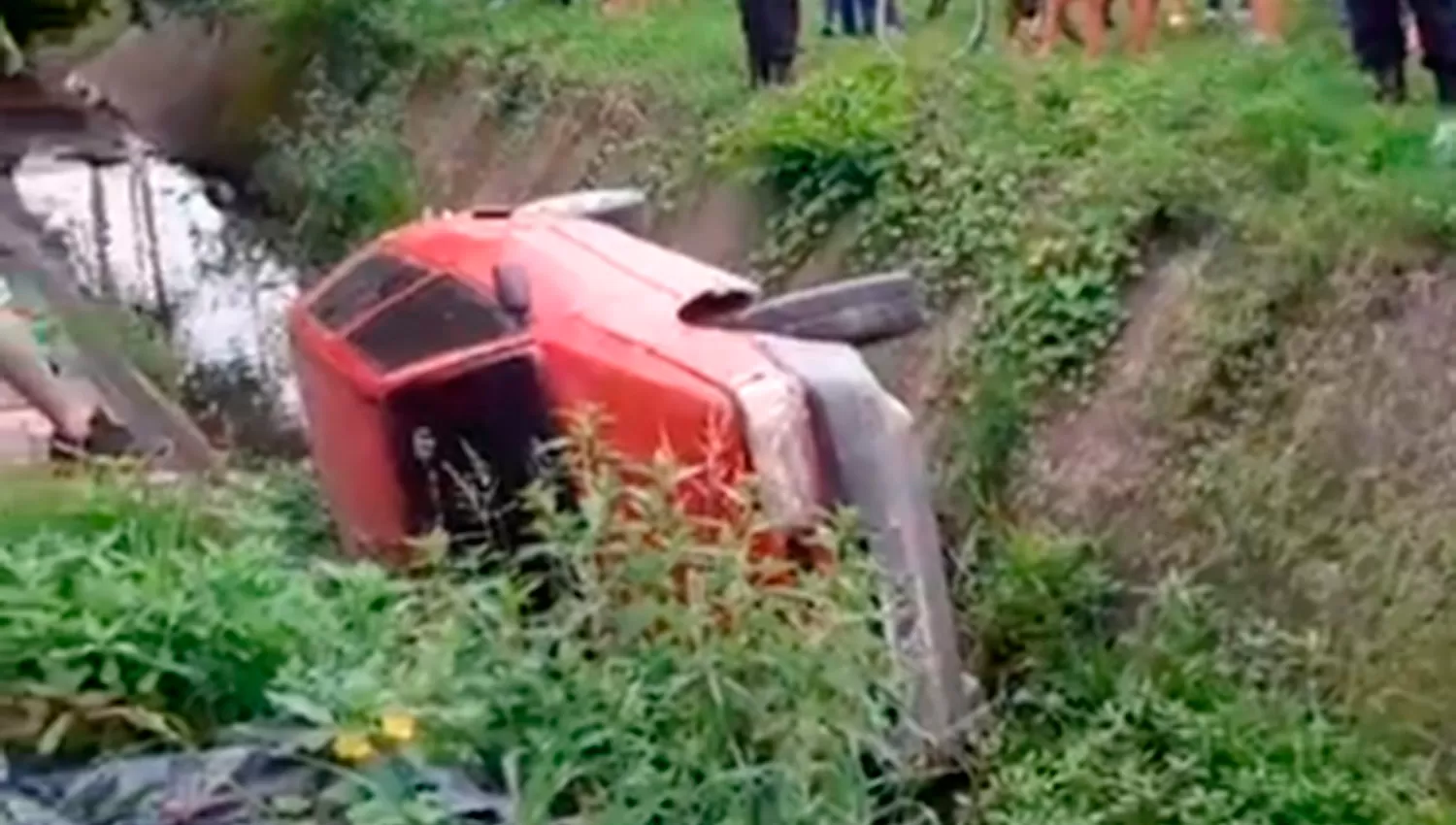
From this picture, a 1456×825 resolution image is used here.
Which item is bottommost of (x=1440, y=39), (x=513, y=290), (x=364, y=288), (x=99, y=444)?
(x=99, y=444)

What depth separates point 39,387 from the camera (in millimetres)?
9594

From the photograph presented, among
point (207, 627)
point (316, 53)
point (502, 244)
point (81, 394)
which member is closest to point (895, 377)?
point (502, 244)

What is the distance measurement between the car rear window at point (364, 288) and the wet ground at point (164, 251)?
7.79ft

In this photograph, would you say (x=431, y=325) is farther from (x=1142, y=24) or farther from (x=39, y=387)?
(x=1142, y=24)

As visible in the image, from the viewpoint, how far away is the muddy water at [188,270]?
12719 millimetres

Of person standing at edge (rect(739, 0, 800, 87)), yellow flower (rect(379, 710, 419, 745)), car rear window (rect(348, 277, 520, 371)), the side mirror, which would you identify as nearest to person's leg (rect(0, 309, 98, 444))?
car rear window (rect(348, 277, 520, 371))

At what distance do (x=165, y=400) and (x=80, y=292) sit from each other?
275 cm

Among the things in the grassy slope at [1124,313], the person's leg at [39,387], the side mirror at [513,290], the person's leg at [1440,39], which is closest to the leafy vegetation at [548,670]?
the grassy slope at [1124,313]

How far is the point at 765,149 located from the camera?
11359mm

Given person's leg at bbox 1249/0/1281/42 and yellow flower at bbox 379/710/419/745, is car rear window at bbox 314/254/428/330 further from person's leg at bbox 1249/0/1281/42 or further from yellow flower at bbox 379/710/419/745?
yellow flower at bbox 379/710/419/745

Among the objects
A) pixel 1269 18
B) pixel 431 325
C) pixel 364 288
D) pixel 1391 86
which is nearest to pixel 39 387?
pixel 364 288

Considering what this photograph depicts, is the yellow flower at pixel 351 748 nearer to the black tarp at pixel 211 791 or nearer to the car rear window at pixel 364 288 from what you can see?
the black tarp at pixel 211 791

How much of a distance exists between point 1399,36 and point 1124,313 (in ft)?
4.95

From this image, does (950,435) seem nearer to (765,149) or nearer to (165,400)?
(765,149)
